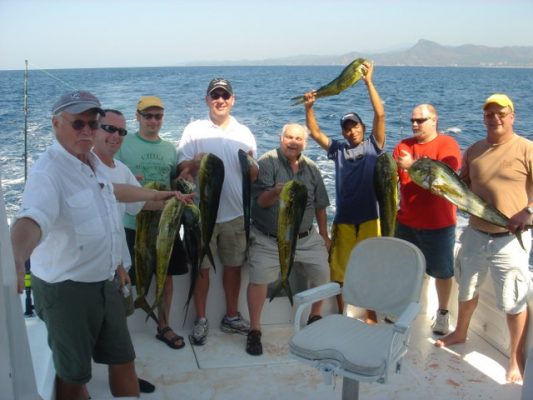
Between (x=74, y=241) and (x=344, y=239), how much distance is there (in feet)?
7.33

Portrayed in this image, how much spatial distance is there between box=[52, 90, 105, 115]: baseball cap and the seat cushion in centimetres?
141

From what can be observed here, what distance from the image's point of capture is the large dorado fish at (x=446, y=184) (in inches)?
135

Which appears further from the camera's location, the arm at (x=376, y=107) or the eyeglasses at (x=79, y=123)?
the arm at (x=376, y=107)

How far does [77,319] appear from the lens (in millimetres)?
2443

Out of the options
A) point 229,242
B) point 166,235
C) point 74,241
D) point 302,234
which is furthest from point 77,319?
point 302,234

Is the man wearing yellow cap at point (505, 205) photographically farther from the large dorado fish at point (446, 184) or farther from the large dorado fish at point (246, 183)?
the large dorado fish at point (246, 183)

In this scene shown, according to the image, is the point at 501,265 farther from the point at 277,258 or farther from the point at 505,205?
the point at 277,258

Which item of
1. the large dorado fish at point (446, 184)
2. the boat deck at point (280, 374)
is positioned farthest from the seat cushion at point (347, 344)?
the large dorado fish at point (446, 184)

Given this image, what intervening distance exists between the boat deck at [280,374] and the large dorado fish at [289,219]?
57 cm

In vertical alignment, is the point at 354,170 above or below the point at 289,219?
above

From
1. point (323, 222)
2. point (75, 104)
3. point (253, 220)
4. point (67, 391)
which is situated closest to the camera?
point (75, 104)

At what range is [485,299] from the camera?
4.08 meters

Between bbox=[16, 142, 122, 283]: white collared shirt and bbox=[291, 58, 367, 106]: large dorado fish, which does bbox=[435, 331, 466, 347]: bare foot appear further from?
bbox=[16, 142, 122, 283]: white collared shirt

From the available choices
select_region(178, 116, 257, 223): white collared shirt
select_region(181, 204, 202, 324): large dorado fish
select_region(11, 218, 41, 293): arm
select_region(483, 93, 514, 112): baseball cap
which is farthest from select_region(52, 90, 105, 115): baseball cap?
select_region(483, 93, 514, 112): baseball cap
